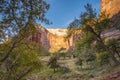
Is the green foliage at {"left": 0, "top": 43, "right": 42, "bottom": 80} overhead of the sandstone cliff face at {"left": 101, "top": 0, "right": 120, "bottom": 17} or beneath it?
beneath

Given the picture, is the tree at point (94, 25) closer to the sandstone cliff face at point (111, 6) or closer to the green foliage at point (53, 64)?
the green foliage at point (53, 64)

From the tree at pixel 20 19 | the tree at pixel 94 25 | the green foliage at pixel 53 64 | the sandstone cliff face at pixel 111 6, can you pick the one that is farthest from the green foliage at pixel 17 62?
the sandstone cliff face at pixel 111 6

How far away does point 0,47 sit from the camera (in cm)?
1662

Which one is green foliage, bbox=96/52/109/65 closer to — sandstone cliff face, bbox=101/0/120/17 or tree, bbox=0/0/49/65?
tree, bbox=0/0/49/65

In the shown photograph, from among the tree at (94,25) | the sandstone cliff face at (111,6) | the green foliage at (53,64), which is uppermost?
the sandstone cliff face at (111,6)

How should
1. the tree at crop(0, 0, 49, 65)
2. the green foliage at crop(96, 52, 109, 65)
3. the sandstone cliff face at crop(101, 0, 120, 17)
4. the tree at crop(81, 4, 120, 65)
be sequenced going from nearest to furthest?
1. the tree at crop(0, 0, 49, 65)
2. the tree at crop(81, 4, 120, 65)
3. the green foliage at crop(96, 52, 109, 65)
4. the sandstone cliff face at crop(101, 0, 120, 17)

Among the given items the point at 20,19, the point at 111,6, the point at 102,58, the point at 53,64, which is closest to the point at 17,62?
the point at 20,19

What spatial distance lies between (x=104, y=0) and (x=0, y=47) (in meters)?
113

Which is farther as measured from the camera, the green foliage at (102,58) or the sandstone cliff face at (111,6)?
the sandstone cliff face at (111,6)

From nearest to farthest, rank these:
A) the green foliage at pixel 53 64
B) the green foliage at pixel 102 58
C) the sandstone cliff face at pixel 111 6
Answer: the green foliage at pixel 102 58 < the green foliage at pixel 53 64 < the sandstone cliff face at pixel 111 6

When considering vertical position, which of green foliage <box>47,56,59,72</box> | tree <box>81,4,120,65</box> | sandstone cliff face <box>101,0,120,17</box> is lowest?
green foliage <box>47,56,59,72</box>

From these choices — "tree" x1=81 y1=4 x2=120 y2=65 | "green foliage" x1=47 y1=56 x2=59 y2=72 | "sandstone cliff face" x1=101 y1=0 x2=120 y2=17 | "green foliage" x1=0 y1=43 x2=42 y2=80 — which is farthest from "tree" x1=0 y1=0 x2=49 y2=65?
"sandstone cliff face" x1=101 y1=0 x2=120 y2=17

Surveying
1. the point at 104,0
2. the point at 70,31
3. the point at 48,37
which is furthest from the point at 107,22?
the point at 48,37

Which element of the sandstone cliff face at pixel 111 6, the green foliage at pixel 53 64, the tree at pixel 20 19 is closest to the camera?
the tree at pixel 20 19
